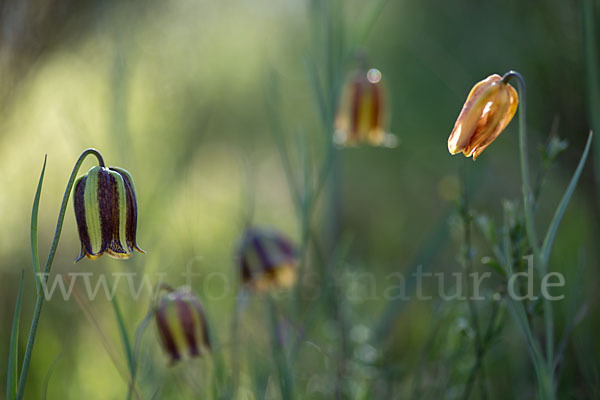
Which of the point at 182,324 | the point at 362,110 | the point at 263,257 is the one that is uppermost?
the point at 362,110

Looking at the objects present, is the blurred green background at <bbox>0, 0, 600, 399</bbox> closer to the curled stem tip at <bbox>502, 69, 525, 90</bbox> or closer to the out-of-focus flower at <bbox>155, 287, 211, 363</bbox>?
the out-of-focus flower at <bbox>155, 287, 211, 363</bbox>

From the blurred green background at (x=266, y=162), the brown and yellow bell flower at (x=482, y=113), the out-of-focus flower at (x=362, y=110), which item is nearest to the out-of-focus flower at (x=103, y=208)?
the blurred green background at (x=266, y=162)

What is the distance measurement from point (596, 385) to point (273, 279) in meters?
0.80

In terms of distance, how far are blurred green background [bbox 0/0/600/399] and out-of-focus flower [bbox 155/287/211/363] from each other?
6 centimetres

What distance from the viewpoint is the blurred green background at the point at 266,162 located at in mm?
1465

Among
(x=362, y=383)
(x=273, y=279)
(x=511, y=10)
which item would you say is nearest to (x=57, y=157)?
(x=273, y=279)

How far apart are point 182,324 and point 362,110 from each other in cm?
81

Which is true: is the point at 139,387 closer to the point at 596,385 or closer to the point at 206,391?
the point at 206,391

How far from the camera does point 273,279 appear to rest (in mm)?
1593

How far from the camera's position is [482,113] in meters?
0.88

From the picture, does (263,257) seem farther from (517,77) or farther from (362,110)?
(517,77)

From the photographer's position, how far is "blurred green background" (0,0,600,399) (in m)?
1.46

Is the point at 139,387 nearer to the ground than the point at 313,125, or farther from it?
nearer to the ground

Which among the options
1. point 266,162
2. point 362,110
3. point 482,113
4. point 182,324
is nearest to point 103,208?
point 182,324
